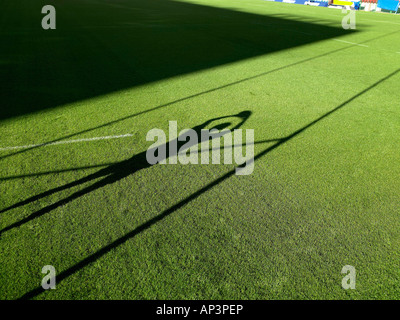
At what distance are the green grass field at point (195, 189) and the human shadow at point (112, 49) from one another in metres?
0.10

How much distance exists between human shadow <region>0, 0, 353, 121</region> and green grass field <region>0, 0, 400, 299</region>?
10cm

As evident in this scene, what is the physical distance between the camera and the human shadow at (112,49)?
7.02m

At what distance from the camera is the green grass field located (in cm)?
283

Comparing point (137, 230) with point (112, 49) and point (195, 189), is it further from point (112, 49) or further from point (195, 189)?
point (112, 49)

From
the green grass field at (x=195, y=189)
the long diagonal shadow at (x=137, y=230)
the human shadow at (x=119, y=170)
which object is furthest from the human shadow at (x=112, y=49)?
the long diagonal shadow at (x=137, y=230)

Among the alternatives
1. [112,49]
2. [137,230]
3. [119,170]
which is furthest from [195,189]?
[112,49]

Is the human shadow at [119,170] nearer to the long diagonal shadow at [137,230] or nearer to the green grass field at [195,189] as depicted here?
the green grass field at [195,189]

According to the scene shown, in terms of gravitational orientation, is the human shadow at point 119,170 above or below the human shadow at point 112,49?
below

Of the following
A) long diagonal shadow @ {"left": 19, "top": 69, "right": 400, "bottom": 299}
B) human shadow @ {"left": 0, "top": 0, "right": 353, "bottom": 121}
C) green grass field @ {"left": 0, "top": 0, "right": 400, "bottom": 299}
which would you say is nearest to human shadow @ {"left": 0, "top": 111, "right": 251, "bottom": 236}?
green grass field @ {"left": 0, "top": 0, "right": 400, "bottom": 299}

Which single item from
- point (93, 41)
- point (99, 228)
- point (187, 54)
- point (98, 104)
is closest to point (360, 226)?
point (99, 228)

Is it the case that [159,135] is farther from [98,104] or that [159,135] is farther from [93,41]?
[93,41]

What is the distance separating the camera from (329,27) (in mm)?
17250

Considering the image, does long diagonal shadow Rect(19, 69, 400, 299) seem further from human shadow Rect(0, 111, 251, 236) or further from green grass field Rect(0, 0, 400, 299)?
human shadow Rect(0, 111, 251, 236)
